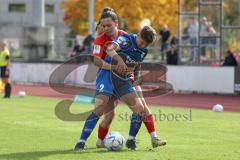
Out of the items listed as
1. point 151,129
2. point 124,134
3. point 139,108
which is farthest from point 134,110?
point 124,134

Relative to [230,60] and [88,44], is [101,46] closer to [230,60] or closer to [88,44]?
[230,60]

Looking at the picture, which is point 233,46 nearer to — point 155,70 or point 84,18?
point 155,70

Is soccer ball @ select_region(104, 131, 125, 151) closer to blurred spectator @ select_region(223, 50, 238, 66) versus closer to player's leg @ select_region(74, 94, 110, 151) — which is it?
player's leg @ select_region(74, 94, 110, 151)

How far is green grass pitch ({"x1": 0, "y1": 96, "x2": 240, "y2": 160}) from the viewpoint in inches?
462

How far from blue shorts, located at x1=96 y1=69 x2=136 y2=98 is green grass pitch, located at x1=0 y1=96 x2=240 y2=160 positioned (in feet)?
3.27

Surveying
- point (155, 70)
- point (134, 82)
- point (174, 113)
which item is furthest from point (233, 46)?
point (134, 82)

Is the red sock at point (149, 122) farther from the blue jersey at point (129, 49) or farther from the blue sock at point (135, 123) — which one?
the blue jersey at point (129, 49)

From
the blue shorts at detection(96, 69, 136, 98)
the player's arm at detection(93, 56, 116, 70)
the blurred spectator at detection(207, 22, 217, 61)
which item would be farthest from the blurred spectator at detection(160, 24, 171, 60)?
the player's arm at detection(93, 56, 116, 70)

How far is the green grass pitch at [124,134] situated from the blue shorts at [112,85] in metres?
1.00

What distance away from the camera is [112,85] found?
1212cm

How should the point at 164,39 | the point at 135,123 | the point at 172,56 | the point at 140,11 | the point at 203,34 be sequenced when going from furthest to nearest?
the point at 140,11 → the point at 164,39 → the point at 203,34 → the point at 172,56 → the point at 135,123

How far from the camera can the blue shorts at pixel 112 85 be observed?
39.7 feet

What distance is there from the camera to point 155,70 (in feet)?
90.2

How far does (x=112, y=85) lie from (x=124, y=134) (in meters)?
2.88
